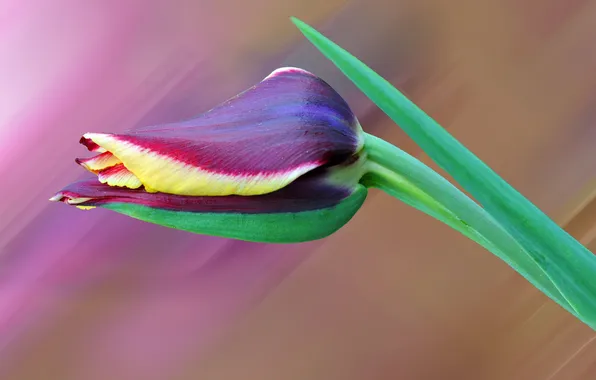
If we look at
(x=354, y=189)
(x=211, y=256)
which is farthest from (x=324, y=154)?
(x=211, y=256)

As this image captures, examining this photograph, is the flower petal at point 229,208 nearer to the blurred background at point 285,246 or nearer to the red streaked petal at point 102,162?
the red streaked petal at point 102,162

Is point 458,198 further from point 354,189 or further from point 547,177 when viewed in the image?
point 547,177

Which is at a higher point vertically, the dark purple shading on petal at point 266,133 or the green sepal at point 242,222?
the dark purple shading on petal at point 266,133

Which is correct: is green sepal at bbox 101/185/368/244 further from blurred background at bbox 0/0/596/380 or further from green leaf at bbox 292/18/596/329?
blurred background at bbox 0/0/596/380

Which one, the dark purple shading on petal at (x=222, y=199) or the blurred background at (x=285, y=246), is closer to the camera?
the dark purple shading on petal at (x=222, y=199)

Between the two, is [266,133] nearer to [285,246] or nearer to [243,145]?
[243,145]

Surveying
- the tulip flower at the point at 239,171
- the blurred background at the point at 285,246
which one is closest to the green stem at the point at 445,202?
the tulip flower at the point at 239,171

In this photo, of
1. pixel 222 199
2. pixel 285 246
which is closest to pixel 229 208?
pixel 222 199
